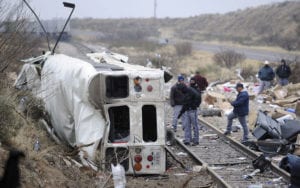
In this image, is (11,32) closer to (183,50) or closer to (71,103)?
(71,103)

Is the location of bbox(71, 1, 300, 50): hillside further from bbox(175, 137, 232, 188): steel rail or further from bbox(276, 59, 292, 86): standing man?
bbox(175, 137, 232, 188): steel rail

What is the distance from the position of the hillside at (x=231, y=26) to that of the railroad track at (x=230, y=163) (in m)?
42.8

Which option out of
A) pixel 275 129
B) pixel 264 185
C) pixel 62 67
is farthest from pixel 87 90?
pixel 275 129

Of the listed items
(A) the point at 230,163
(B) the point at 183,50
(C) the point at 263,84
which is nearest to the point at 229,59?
(B) the point at 183,50

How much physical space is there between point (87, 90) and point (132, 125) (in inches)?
44.9

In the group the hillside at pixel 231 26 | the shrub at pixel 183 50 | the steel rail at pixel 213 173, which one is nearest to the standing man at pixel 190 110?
the steel rail at pixel 213 173

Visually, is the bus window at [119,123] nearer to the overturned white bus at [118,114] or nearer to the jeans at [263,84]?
the overturned white bus at [118,114]

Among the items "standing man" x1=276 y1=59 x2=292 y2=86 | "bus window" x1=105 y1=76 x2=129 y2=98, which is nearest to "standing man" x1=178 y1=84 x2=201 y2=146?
"bus window" x1=105 y1=76 x2=129 y2=98

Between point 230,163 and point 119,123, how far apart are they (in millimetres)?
3278

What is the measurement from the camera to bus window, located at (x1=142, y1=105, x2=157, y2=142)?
11.8m

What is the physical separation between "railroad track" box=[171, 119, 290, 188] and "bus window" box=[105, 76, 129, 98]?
8.68ft

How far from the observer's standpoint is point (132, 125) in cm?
1116

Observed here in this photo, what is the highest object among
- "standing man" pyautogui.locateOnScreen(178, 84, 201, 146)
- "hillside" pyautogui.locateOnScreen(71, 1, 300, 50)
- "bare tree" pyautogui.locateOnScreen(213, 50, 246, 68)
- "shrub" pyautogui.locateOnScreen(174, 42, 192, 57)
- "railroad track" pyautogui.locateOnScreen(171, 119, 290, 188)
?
"hillside" pyautogui.locateOnScreen(71, 1, 300, 50)

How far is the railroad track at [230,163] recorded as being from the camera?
11752 mm
